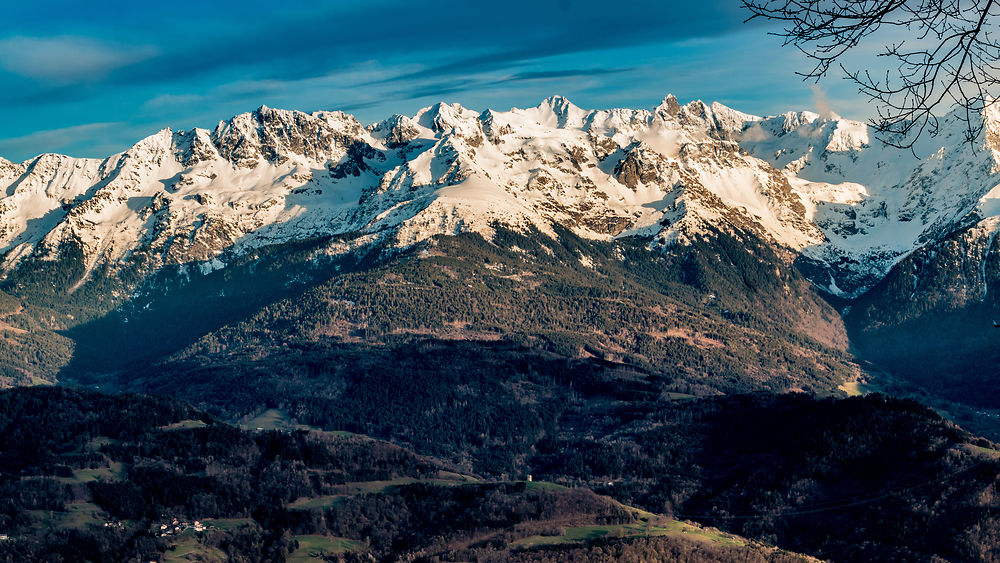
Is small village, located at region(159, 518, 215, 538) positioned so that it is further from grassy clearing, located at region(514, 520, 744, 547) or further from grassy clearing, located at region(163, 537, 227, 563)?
grassy clearing, located at region(514, 520, 744, 547)

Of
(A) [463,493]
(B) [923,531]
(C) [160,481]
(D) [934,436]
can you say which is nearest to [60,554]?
(C) [160,481]

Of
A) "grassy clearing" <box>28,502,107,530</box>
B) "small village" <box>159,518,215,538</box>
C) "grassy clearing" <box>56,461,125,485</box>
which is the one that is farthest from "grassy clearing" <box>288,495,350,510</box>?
"grassy clearing" <box>56,461,125,485</box>

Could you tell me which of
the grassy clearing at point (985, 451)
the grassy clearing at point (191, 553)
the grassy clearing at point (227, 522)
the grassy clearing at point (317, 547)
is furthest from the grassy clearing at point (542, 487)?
the grassy clearing at point (985, 451)

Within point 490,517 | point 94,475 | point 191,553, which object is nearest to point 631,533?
point 490,517

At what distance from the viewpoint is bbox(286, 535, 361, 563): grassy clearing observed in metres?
162

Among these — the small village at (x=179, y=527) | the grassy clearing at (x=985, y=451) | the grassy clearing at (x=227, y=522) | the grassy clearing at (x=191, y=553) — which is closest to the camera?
the grassy clearing at (x=191, y=553)

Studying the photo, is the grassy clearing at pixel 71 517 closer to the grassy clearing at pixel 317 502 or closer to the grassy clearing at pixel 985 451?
the grassy clearing at pixel 317 502

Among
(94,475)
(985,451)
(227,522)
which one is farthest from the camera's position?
(94,475)

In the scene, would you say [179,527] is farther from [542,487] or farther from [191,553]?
[542,487]

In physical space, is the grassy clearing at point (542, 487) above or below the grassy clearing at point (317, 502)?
below

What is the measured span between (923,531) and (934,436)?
38.8 m

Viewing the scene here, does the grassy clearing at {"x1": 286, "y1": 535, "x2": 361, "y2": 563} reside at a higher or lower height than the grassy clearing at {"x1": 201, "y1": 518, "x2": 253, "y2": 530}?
lower

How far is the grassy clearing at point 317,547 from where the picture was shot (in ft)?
530

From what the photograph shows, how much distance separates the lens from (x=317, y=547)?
16725 cm
